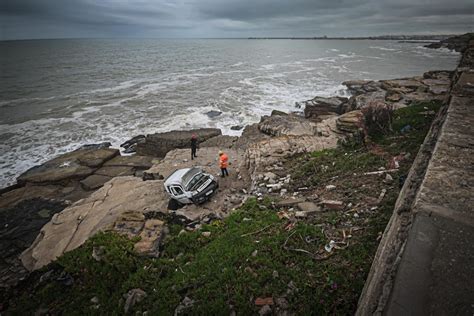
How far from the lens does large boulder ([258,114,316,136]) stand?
1719cm

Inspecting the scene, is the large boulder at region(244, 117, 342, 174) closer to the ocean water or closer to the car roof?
the car roof

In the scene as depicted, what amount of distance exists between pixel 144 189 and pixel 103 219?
2.63 m

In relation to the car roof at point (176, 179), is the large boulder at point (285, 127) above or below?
above

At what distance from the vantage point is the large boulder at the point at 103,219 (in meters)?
8.64

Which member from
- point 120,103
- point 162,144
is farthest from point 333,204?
point 120,103

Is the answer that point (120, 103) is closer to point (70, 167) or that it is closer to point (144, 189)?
point (70, 167)

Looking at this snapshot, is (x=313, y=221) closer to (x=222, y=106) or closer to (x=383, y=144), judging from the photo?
(x=383, y=144)

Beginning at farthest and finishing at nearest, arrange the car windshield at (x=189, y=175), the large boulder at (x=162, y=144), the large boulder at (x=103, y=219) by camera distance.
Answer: the large boulder at (x=162, y=144) → the car windshield at (x=189, y=175) → the large boulder at (x=103, y=219)

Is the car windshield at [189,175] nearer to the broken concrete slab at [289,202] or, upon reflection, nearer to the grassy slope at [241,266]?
the grassy slope at [241,266]

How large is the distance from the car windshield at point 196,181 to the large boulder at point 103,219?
1.36m

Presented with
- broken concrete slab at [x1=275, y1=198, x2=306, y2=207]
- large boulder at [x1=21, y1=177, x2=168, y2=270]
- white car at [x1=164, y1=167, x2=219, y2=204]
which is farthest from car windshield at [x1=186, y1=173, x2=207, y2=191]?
broken concrete slab at [x1=275, y1=198, x2=306, y2=207]

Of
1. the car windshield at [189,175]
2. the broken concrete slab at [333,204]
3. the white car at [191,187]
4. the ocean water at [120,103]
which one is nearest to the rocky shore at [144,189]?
the broken concrete slab at [333,204]

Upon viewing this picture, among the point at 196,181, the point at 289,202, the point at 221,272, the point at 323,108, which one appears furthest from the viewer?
the point at 323,108

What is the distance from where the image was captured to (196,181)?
36.1ft
